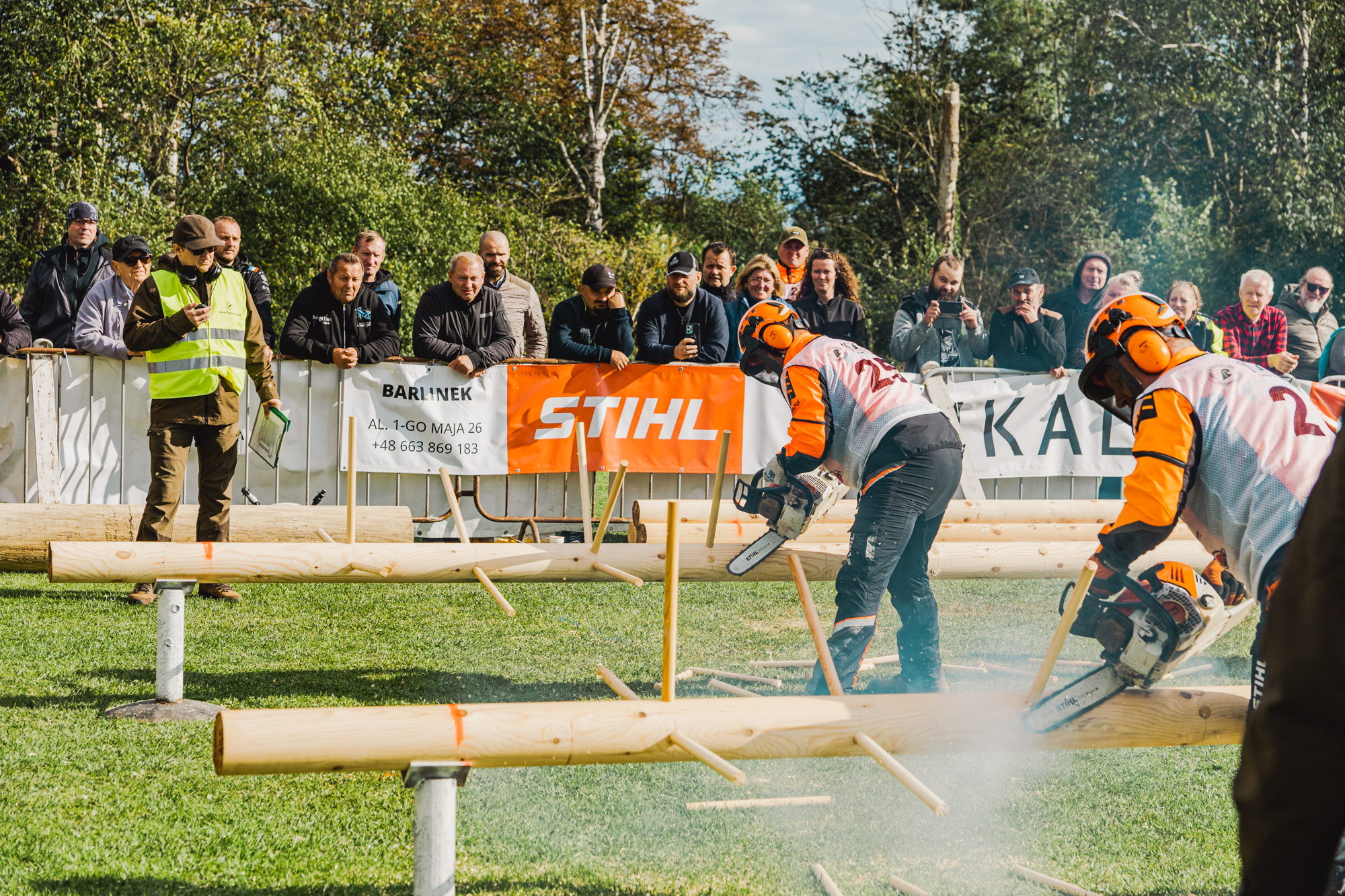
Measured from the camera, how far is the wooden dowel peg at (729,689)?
17.5ft

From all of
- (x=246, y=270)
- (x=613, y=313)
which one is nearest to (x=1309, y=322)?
(x=613, y=313)

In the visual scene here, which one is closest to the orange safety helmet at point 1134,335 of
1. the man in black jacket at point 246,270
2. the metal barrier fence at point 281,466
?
the metal barrier fence at point 281,466

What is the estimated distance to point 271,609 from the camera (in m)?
6.78

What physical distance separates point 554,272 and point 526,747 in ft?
72.7

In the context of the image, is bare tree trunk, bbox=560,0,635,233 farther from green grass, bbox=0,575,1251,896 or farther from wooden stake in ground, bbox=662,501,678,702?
wooden stake in ground, bbox=662,501,678,702

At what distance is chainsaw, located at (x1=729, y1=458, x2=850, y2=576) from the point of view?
4609mm

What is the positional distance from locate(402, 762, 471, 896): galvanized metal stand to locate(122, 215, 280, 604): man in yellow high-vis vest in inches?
180

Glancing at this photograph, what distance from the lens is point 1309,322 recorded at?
31.8 feet

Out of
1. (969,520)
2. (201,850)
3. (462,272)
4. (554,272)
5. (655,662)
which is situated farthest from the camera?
(554,272)

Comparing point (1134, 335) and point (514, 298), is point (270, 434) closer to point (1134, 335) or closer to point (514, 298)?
point (514, 298)

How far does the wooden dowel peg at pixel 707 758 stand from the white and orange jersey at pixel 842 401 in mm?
2086

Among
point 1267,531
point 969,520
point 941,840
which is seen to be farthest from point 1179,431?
point 969,520

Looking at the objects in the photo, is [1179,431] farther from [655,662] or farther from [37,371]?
[37,371]

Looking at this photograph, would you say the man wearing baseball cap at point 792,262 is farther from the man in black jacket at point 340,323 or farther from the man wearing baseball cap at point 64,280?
the man wearing baseball cap at point 64,280
